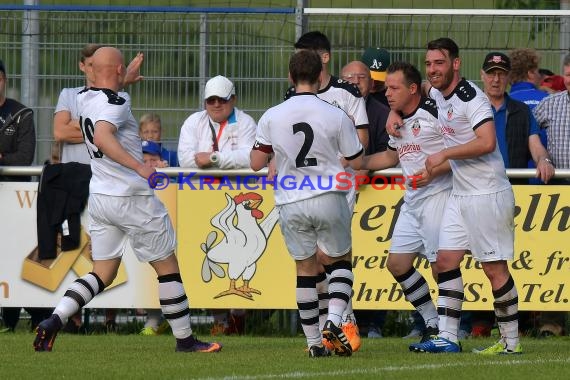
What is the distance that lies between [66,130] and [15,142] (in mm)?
588

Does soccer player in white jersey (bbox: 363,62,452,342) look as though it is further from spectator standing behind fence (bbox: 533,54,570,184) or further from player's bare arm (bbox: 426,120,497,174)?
spectator standing behind fence (bbox: 533,54,570,184)

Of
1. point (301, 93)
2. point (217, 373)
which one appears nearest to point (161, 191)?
point (301, 93)

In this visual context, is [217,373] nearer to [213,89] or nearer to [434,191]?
[434,191]

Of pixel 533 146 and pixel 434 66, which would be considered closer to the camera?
pixel 434 66

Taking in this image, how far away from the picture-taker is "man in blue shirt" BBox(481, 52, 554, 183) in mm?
12680

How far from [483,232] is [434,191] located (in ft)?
3.19

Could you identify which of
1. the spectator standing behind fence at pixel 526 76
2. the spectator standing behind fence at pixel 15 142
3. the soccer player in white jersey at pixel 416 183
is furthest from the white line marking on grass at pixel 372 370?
the spectator standing behind fence at pixel 15 142

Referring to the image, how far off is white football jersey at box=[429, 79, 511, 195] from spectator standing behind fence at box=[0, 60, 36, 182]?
4.71 m

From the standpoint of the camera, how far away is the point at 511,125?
1284 centimetres

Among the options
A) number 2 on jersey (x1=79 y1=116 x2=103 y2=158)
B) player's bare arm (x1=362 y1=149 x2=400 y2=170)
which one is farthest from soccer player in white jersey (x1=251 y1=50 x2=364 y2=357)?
player's bare arm (x1=362 y1=149 x2=400 y2=170)

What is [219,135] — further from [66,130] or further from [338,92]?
[338,92]

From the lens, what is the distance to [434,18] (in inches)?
554

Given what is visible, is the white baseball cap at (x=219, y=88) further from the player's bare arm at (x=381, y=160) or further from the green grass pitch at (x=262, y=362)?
the green grass pitch at (x=262, y=362)

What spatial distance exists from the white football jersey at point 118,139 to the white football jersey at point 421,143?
212cm
